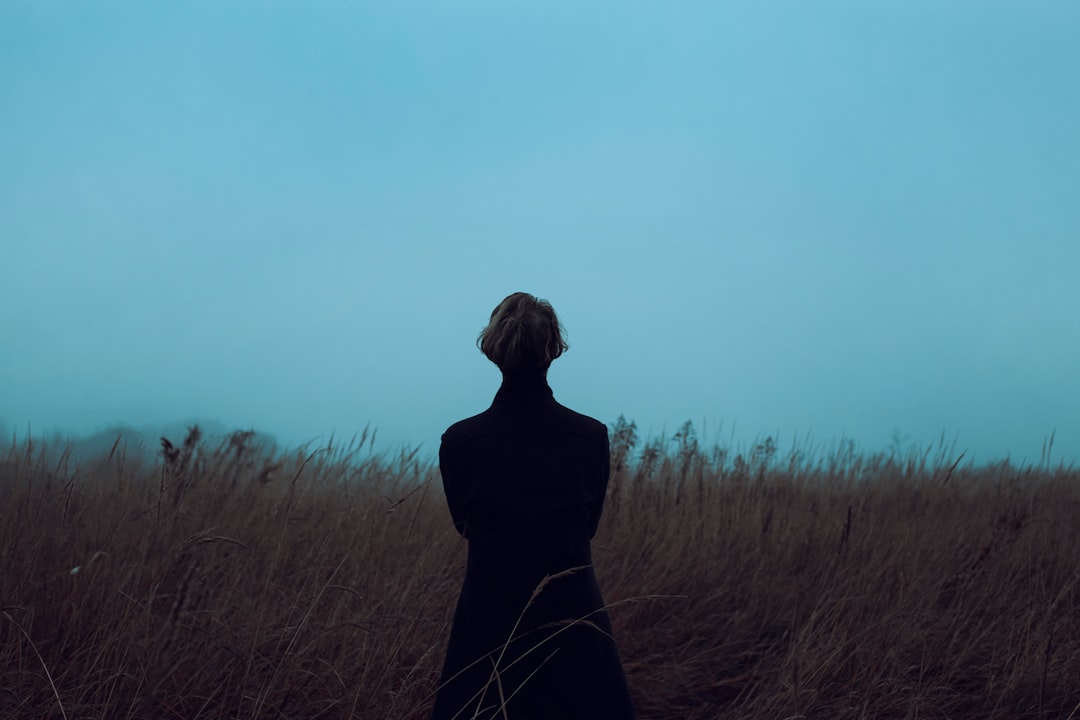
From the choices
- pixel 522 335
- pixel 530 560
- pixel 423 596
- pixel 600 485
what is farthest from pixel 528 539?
pixel 423 596

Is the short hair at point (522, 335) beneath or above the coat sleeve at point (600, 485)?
above

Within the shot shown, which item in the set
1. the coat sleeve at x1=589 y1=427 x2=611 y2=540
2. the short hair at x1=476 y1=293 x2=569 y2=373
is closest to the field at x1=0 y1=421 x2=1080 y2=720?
the coat sleeve at x1=589 y1=427 x2=611 y2=540

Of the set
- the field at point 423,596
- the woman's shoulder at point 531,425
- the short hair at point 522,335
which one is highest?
the short hair at point 522,335

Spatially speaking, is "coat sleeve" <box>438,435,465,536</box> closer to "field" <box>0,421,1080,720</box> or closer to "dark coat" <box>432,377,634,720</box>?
"dark coat" <box>432,377,634,720</box>

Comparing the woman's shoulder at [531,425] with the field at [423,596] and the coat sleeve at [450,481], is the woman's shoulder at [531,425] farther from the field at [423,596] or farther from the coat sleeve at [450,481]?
the field at [423,596]

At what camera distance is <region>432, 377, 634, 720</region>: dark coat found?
2176 millimetres

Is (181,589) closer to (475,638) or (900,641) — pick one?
(475,638)

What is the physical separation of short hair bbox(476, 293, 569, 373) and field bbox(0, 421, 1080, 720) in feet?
2.54

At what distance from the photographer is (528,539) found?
2.16m

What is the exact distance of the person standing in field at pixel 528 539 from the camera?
218cm

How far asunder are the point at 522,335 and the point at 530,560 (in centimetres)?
59

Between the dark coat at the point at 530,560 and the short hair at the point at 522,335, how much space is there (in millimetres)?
63

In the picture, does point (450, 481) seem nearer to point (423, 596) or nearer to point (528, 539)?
point (528, 539)

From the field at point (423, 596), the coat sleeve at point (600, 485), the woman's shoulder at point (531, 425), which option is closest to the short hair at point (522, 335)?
the woman's shoulder at point (531, 425)
